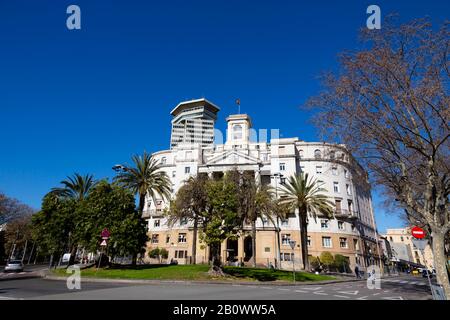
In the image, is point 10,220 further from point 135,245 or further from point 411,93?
point 411,93

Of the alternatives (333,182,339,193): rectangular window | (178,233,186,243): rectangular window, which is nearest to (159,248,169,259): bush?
(178,233,186,243): rectangular window

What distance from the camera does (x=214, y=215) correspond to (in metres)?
24.9

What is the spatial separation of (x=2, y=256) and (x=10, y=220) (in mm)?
7822

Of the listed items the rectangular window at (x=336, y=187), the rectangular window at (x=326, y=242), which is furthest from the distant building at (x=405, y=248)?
the rectangular window at (x=326, y=242)

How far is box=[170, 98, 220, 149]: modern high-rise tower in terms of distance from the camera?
135 m

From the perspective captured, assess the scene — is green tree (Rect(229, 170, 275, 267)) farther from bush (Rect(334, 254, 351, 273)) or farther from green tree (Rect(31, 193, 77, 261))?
bush (Rect(334, 254, 351, 273))

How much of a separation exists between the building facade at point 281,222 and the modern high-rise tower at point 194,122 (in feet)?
234

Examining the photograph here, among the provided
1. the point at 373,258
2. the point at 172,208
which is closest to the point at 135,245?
the point at 172,208

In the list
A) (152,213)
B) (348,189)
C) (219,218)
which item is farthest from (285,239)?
(219,218)

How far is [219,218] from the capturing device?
2431 cm

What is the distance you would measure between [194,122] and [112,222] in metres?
113

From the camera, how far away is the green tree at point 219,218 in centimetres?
2345

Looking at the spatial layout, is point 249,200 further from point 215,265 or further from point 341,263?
point 341,263

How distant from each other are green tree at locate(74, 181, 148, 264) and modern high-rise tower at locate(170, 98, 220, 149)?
105228 mm
